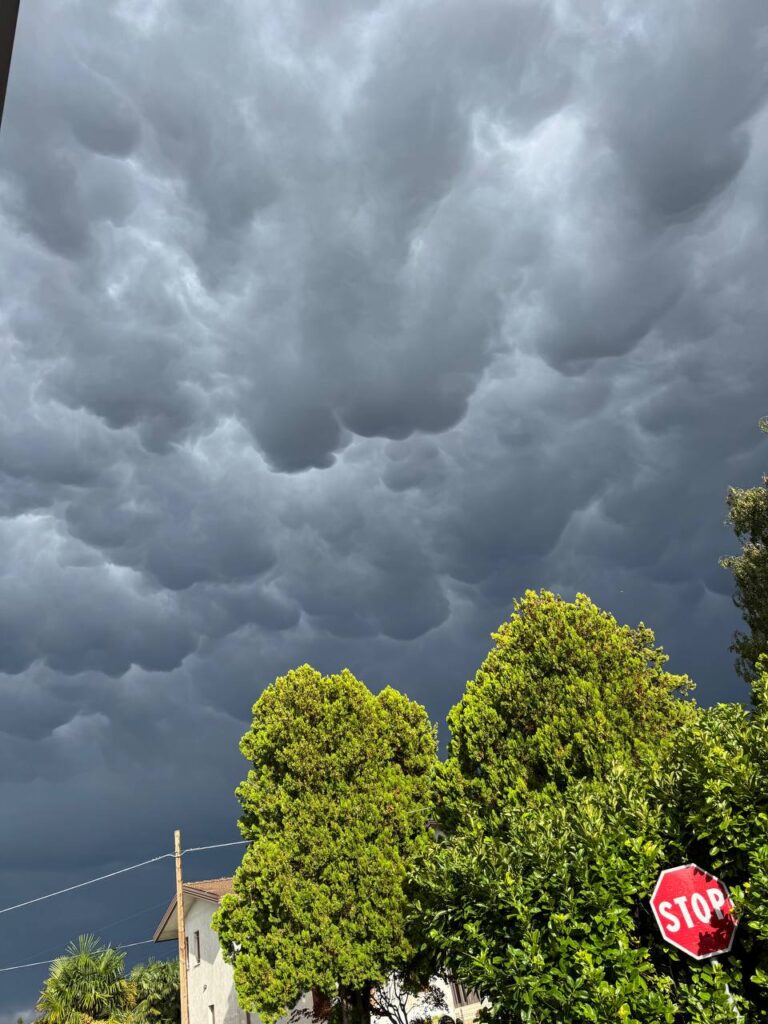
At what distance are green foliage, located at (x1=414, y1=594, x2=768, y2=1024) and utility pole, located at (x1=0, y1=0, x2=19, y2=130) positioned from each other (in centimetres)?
1098

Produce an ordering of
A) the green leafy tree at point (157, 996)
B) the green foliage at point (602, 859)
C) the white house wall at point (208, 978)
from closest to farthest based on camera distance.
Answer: the green foliage at point (602, 859) < the white house wall at point (208, 978) < the green leafy tree at point (157, 996)

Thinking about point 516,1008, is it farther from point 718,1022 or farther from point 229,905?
point 229,905

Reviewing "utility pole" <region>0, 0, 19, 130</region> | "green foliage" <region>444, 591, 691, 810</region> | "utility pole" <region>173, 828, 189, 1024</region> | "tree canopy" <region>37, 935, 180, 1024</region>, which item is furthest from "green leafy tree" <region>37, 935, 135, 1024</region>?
"utility pole" <region>0, 0, 19, 130</region>

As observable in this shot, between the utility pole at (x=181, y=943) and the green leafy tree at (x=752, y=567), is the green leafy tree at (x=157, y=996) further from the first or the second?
the green leafy tree at (x=752, y=567)

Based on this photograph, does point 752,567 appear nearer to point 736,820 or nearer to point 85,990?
point 736,820

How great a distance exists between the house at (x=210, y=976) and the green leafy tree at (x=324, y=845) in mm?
11712

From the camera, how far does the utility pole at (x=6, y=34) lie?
171cm

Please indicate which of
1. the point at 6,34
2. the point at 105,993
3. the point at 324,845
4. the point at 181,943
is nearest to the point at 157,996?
the point at 105,993

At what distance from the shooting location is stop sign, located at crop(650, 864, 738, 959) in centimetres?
984

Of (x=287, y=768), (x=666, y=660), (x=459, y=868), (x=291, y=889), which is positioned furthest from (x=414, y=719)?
(x=459, y=868)

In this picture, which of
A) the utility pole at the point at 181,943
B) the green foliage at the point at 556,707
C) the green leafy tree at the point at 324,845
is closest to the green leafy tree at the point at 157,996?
the utility pole at the point at 181,943

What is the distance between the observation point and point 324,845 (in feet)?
70.7

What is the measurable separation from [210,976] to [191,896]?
403cm

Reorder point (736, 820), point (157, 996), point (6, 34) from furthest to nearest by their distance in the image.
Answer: point (157, 996), point (736, 820), point (6, 34)
